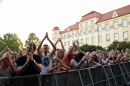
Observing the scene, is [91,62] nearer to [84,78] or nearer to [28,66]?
[84,78]

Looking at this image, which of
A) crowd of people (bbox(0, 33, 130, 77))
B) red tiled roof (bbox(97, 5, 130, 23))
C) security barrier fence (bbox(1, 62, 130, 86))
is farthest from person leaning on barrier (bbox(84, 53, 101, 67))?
red tiled roof (bbox(97, 5, 130, 23))

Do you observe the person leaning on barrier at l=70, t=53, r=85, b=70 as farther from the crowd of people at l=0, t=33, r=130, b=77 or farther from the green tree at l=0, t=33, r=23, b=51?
the green tree at l=0, t=33, r=23, b=51

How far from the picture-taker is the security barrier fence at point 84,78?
12.2 ft

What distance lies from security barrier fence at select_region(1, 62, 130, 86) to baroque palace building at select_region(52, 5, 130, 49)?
4588cm

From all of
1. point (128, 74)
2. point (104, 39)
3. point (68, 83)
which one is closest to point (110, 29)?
point (104, 39)

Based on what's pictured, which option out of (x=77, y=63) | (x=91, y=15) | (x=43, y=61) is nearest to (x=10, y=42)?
(x=91, y=15)

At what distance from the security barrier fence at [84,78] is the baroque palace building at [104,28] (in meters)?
45.9

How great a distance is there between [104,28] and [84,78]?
188ft

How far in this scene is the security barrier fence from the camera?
3.72 meters

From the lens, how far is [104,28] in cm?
6056

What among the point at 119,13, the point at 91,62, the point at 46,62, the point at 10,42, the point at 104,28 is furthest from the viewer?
the point at 104,28

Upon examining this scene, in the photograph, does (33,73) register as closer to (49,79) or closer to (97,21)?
(49,79)

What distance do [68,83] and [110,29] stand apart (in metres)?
55.6

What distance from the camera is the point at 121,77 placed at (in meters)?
7.48
